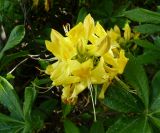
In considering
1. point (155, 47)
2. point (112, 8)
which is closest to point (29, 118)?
point (155, 47)

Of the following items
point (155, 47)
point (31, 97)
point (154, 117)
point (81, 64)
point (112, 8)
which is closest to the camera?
point (81, 64)

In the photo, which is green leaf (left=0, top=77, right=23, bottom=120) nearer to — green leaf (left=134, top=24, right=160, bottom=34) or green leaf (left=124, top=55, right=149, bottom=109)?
green leaf (left=124, top=55, right=149, bottom=109)

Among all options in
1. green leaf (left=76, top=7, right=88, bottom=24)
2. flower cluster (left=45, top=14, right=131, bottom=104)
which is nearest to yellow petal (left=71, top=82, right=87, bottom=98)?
flower cluster (left=45, top=14, right=131, bottom=104)

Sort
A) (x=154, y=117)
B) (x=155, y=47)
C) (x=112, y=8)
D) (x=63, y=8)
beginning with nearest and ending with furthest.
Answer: (x=154, y=117) → (x=155, y=47) → (x=112, y=8) → (x=63, y=8)

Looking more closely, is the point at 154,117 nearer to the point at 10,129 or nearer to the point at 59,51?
the point at 59,51

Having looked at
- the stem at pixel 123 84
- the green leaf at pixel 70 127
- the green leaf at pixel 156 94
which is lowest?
the green leaf at pixel 70 127

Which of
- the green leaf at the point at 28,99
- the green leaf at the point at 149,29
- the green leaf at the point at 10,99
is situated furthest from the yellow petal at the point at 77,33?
the green leaf at the point at 149,29

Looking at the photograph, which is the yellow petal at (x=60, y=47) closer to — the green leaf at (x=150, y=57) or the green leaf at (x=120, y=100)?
the green leaf at (x=120, y=100)
